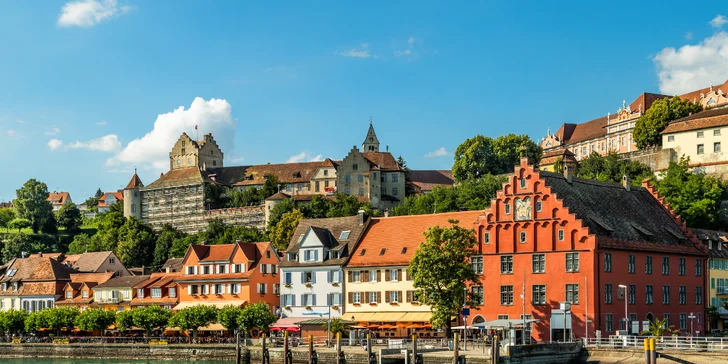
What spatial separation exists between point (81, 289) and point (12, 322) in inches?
635

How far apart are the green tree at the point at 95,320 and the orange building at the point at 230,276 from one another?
6.96 meters

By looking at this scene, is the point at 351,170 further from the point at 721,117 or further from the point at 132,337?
the point at 132,337

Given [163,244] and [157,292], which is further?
[163,244]

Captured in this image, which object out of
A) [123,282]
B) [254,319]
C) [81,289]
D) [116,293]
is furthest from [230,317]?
[81,289]

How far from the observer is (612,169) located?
137250 mm

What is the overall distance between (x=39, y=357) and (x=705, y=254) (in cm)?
6053

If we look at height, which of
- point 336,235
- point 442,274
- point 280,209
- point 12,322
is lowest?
point 12,322

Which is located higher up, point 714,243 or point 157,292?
point 714,243

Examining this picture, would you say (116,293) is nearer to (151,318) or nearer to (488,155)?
(151,318)

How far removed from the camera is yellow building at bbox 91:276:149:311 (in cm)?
11656

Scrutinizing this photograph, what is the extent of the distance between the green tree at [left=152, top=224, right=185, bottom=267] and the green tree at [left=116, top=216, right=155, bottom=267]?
4.91ft

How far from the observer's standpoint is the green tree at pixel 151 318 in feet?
317

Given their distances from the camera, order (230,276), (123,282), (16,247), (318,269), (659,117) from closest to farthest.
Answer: (318,269), (230,276), (123,282), (659,117), (16,247)

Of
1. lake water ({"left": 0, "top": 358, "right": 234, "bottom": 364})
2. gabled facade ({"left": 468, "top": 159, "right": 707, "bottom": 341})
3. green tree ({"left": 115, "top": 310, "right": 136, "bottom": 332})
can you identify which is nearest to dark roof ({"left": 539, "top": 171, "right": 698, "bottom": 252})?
gabled facade ({"left": 468, "top": 159, "right": 707, "bottom": 341})
